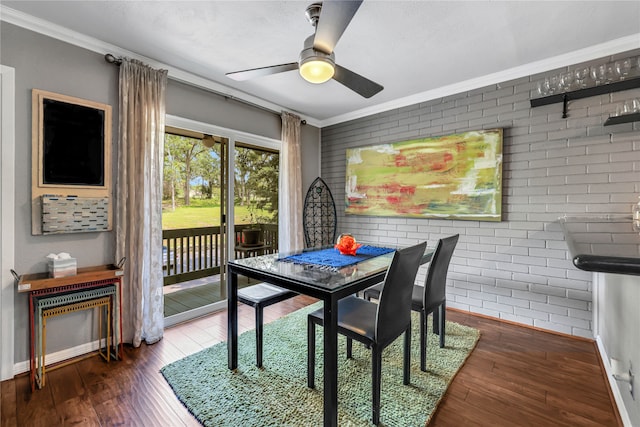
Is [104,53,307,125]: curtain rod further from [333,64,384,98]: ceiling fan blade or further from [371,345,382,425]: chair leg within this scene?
[371,345,382,425]: chair leg

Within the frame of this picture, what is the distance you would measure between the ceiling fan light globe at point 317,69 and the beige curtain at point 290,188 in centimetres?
216

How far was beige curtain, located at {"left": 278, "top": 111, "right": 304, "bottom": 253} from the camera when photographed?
391cm

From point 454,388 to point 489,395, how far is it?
8.1 inches

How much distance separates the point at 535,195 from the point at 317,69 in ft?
8.09

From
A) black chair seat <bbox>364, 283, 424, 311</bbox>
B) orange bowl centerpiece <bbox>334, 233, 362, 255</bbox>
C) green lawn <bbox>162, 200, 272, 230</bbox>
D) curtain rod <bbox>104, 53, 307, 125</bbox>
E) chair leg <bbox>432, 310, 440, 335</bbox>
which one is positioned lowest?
chair leg <bbox>432, 310, 440, 335</bbox>

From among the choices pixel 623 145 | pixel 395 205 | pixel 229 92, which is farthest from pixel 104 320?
pixel 623 145

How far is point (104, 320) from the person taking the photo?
93.6 inches

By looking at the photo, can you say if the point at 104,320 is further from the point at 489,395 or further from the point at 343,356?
the point at 489,395

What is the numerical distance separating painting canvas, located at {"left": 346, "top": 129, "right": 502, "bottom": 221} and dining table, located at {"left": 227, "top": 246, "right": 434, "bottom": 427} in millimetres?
1096

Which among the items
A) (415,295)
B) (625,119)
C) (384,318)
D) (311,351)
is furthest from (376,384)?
(625,119)

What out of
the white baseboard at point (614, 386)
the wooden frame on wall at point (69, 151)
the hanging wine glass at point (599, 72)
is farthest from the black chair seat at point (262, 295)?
the hanging wine glass at point (599, 72)

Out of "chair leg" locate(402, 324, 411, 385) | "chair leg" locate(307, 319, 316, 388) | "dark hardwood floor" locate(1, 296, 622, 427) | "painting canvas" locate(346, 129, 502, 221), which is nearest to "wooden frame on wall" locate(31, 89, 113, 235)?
"dark hardwood floor" locate(1, 296, 622, 427)

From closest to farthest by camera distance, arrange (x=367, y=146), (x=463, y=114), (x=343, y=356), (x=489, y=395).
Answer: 1. (x=489, y=395)
2. (x=343, y=356)
3. (x=463, y=114)
4. (x=367, y=146)

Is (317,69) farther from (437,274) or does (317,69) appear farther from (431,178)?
(431,178)
